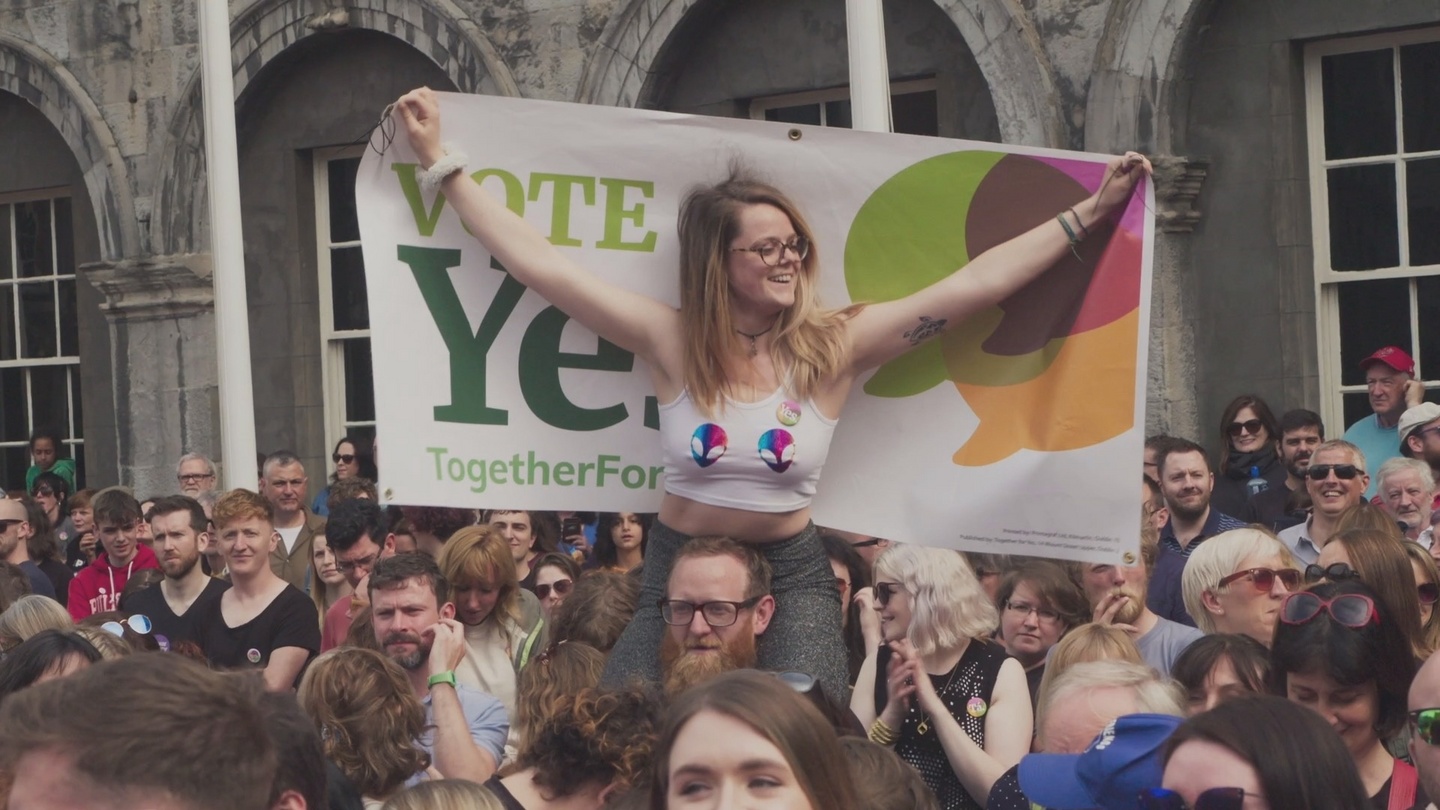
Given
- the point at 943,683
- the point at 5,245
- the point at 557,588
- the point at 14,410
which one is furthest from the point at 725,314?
the point at 14,410

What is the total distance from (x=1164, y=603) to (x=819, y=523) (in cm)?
243

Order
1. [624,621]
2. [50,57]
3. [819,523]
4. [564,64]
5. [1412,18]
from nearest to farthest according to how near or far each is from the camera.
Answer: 1. [819,523]
2. [624,621]
3. [1412,18]
4. [564,64]
5. [50,57]

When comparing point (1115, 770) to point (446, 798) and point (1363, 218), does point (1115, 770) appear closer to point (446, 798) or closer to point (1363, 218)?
point (446, 798)

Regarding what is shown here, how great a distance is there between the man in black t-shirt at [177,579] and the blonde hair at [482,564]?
1.22 meters

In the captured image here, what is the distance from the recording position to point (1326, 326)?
11203 mm

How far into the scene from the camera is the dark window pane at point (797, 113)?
12852mm

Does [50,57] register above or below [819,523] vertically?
above

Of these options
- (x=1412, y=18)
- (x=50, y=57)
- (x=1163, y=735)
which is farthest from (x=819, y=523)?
(x=50, y=57)

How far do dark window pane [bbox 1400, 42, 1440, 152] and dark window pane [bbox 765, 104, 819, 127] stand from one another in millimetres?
3564

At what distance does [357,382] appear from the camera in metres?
15.0

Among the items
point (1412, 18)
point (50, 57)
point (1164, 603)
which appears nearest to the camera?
point (1164, 603)

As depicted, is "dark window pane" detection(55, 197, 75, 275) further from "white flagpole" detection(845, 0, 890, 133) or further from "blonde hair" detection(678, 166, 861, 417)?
"blonde hair" detection(678, 166, 861, 417)

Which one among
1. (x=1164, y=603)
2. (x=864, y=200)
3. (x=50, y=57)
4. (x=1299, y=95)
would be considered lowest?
(x=1164, y=603)

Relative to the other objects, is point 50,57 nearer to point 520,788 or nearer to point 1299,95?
point 1299,95
